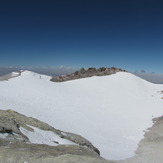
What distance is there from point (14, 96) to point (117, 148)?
17309 mm

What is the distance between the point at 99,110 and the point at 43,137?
766 inches

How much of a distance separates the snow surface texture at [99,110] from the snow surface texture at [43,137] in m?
5.59

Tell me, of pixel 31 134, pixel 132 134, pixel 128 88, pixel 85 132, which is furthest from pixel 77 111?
pixel 128 88

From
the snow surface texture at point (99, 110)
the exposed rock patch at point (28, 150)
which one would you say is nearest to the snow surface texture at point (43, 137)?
the exposed rock patch at point (28, 150)

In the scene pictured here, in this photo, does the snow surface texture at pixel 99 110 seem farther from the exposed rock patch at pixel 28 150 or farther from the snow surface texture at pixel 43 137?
the exposed rock patch at pixel 28 150

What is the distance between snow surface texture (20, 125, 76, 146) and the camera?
40.3 feet

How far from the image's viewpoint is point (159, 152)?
17781mm

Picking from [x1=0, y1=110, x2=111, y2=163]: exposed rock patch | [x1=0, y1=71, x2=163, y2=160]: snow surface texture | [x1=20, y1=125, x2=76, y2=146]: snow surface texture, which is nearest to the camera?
[x1=0, y1=110, x2=111, y2=163]: exposed rock patch

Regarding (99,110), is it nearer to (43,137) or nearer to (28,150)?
(43,137)

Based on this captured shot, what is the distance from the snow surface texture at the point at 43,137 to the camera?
40.3ft

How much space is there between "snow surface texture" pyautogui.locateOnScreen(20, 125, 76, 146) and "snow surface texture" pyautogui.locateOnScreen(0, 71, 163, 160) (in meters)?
5.59

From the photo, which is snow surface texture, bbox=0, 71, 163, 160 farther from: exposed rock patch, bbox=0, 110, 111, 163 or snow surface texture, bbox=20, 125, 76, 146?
exposed rock patch, bbox=0, 110, 111, 163

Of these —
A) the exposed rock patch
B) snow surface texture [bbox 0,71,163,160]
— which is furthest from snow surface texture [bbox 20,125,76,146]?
snow surface texture [bbox 0,71,163,160]

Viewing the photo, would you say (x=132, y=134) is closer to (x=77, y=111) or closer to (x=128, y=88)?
(x=77, y=111)
